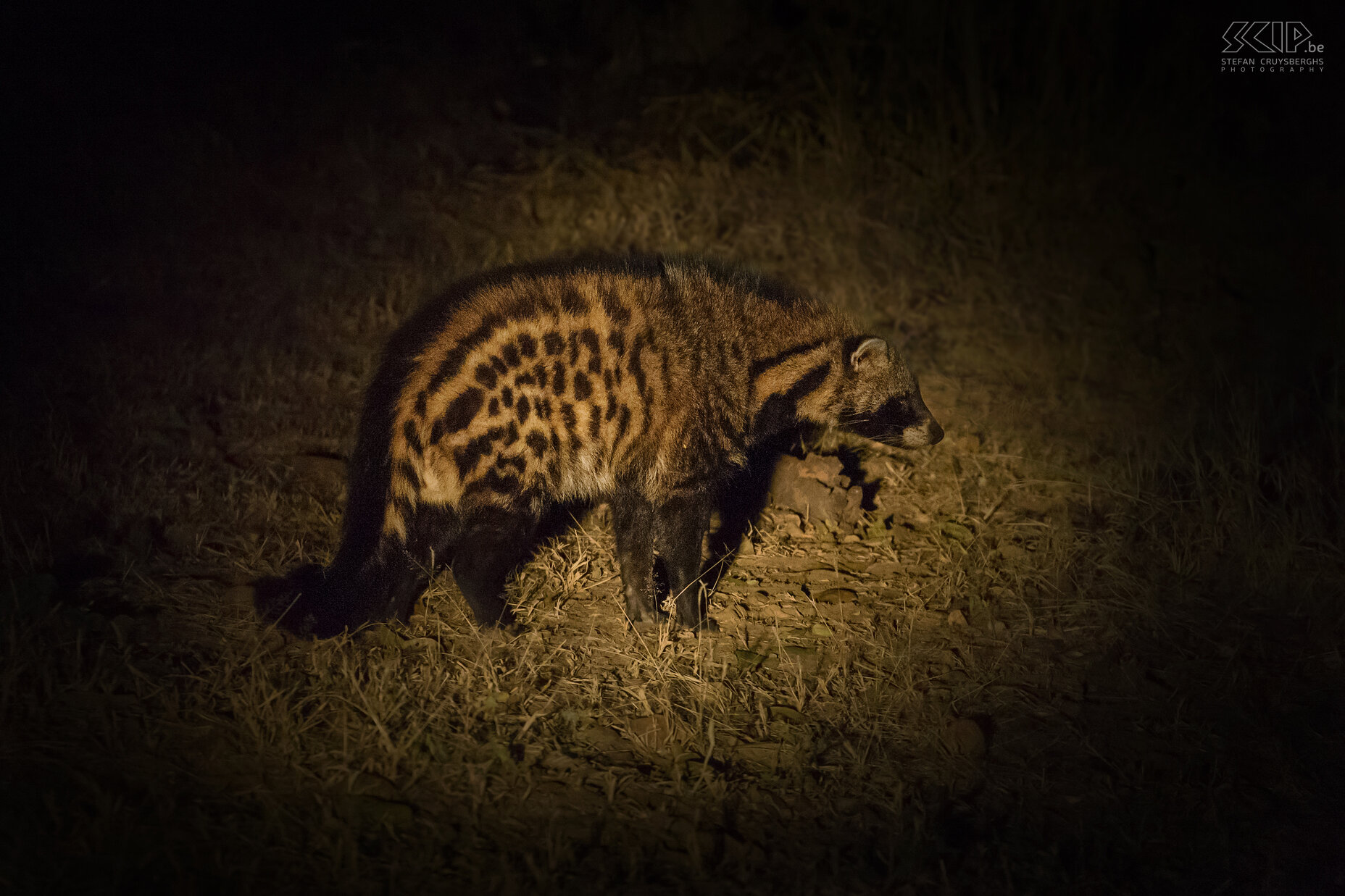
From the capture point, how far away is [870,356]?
16.0ft

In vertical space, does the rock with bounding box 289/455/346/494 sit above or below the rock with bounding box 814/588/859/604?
above

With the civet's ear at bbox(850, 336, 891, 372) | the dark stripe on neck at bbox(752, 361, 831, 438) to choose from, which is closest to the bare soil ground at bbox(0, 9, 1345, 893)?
the dark stripe on neck at bbox(752, 361, 831, 438)

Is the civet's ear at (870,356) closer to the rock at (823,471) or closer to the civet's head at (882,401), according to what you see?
the civet's head at (882,401)

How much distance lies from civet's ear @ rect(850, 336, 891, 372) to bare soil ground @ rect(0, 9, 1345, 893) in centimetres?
91

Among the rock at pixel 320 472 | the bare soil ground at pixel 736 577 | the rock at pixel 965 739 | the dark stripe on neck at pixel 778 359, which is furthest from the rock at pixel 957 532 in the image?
the rock at pixel 320 472

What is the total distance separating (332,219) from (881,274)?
13.7ft

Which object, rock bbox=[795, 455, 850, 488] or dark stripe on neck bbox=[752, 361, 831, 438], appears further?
rock bbox=[795, 455, 850, 488]

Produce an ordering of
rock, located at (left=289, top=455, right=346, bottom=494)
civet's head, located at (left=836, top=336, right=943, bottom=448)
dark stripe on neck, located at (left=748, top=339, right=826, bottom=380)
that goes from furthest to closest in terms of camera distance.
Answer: rock, located at (left=289, top=455, right=346, bottom=494) → civet's head, located at (left=836, top=336, right=943, bottom=448) → dark stripe on neck, located at (left=748, top=339, right=826, bottom=380)

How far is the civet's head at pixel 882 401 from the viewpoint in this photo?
486 centimetres

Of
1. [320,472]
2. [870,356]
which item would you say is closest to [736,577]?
[870,356]

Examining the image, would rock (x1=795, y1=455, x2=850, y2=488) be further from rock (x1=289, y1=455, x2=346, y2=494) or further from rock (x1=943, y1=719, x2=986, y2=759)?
rock (x1=289, y1=455, x2=346, y2=494)

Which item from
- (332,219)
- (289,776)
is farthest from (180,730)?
(332,219)

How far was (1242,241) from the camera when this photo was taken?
8.17 metres

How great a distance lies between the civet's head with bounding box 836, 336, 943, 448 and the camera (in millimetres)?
4863
